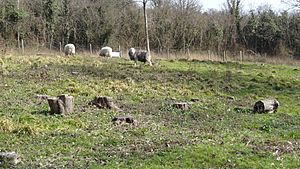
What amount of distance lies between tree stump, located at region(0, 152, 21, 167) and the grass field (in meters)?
0.16

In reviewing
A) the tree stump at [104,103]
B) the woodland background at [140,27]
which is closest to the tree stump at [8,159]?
the tree stump at [104,103]

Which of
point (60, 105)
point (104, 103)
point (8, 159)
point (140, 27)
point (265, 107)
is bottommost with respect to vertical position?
point (265, 107)

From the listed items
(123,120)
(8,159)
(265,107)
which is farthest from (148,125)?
(265,107)

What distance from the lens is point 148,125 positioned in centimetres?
1321

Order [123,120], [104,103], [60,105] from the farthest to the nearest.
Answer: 1. [104,103]
2. [60,105]
3. [123,120]

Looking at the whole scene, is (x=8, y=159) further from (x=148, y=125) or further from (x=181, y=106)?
(x=181, y=106)

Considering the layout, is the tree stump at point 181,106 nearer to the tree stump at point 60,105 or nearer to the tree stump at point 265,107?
→ the tree stump at point 265,107

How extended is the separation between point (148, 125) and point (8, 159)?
4845 millimetres

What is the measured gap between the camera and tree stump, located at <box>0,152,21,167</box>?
355 inches

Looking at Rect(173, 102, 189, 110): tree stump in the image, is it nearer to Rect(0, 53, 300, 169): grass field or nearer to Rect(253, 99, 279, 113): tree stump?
Rect(0, 53, 300, 169): grass field

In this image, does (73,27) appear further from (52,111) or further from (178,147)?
(178,147)

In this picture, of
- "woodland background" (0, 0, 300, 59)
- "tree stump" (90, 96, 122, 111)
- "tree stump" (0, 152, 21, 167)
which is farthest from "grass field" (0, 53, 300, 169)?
"woodland background" (0, 0, 300, 59)

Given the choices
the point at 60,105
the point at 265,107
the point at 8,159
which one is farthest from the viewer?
the point at 265,107

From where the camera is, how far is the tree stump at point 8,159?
29.6 ft
